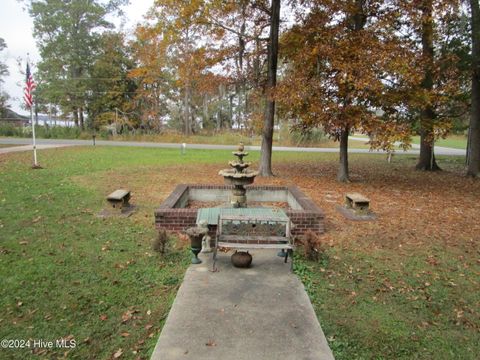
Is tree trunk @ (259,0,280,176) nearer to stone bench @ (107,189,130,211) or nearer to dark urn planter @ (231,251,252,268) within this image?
stone bench @ (107,189,130,211)

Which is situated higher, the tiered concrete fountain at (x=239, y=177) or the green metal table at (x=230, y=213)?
the tiered concrete fountain at (x=239, y=177)

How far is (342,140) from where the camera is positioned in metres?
12.6

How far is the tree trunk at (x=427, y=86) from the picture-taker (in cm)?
1073

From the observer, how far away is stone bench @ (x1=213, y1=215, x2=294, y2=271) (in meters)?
5.26

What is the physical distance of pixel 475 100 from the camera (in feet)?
47.9

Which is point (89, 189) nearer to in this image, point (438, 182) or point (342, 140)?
point (342, 140)

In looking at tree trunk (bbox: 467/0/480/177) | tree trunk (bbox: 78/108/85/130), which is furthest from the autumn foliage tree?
tree trunk (bbox: 78/108/85/130)

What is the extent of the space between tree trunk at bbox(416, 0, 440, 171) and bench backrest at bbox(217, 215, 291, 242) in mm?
8091

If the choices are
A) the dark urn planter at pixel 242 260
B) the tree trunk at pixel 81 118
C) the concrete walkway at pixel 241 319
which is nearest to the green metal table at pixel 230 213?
the dark urn planter at pixel 242 260

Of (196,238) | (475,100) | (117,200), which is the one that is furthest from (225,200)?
(475,100)

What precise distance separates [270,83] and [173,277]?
961 cm

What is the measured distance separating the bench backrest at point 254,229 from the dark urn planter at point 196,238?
11.0 inches

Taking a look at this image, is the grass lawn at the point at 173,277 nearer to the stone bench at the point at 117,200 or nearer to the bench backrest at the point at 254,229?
the stone bench at the point at 117,200

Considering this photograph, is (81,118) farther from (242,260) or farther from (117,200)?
(242,260)
